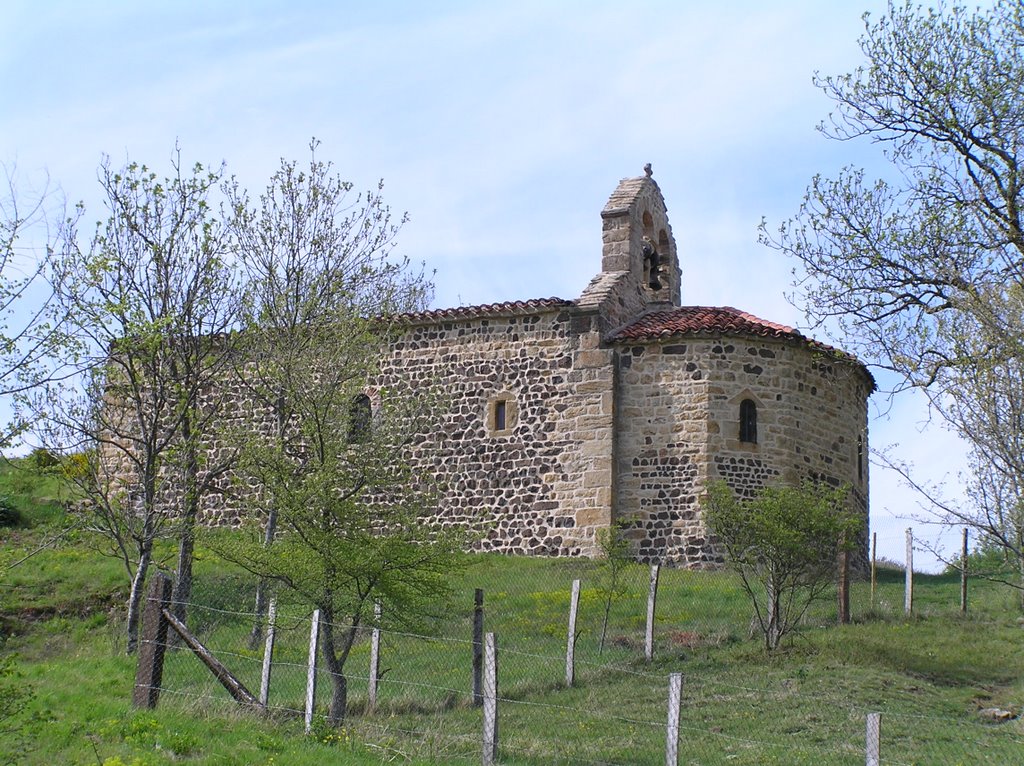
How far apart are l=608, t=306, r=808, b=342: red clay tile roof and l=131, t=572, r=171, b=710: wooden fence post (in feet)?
45.2

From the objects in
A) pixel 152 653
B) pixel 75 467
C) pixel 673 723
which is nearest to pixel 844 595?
pixel 673 723

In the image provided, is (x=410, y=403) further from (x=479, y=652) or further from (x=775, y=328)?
(x=775, y=328)

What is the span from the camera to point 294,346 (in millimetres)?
22812

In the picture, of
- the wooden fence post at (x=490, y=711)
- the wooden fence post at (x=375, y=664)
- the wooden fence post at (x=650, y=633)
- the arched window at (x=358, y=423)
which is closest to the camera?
the wooden fence post at (x=490, y=711)

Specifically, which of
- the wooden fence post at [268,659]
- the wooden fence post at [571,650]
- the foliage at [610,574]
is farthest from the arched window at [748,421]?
the wooden fence post at [268,659]

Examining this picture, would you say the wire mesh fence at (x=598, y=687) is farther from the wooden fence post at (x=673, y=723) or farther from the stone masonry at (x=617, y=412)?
the stone masonry at (x=617, y=412)

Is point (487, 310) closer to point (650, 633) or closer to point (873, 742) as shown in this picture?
point (650, 633)

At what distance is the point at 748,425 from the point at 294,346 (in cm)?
899

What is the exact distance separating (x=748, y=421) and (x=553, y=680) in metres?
10.1

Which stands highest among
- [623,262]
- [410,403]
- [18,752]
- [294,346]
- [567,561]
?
[623,262]

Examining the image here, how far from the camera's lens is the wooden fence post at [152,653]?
1406 cm

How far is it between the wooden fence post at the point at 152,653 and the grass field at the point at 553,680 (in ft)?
0.85

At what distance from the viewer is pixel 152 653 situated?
46.7 ft

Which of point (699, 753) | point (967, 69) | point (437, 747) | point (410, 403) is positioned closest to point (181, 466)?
point (410, 403)
